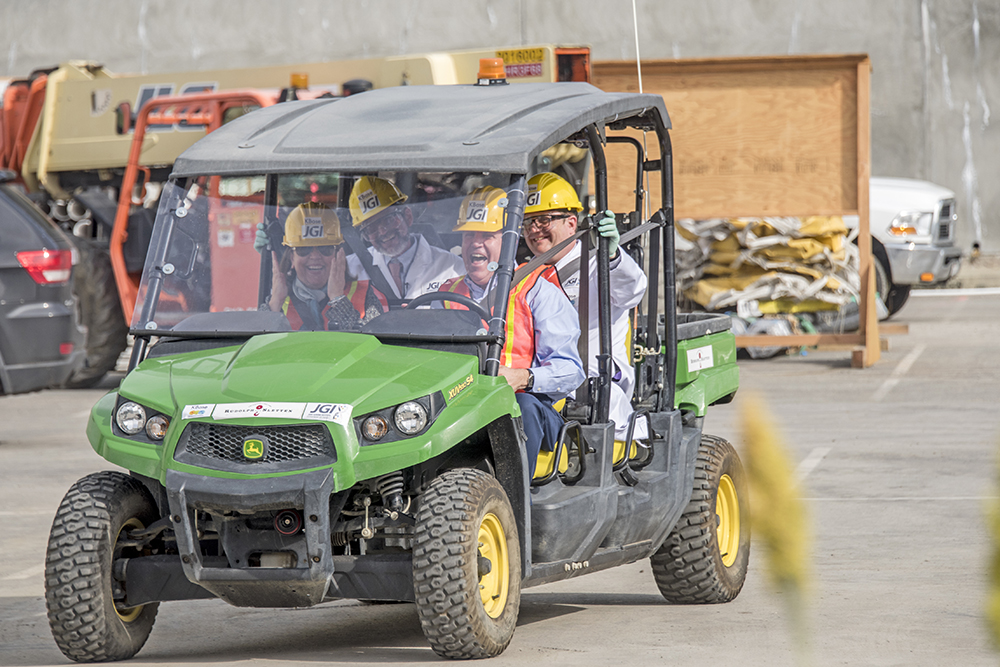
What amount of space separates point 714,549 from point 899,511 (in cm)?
255

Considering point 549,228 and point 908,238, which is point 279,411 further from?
point 908,238

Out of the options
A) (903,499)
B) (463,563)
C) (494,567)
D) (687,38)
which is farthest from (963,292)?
(463,563)

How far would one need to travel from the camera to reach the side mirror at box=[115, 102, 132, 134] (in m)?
16.7

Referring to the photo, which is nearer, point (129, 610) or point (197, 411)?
point (197, 411)

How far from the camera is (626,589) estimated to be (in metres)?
6.48

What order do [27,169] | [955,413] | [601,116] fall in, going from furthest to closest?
1. [27,169]
2. [955,413]
3. [601,116]

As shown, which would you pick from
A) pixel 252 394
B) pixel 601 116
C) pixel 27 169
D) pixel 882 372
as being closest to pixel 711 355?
pixel 601 116

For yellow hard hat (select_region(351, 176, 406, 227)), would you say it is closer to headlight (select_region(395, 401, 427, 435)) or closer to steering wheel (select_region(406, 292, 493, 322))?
steering wheel (select_region(406, 292, 493, 322))

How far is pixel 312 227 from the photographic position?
16.8ft

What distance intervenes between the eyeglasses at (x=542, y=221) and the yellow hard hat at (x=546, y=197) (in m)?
0.02

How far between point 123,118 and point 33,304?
6257 millimetres

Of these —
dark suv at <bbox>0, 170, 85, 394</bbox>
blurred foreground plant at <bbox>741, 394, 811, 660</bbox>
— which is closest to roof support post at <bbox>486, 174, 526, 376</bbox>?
blurred foreground plant at <bbox>741, 394, 811, 660</bbox>

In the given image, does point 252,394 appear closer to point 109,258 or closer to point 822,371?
point 109,258

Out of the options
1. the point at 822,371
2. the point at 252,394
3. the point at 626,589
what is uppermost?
the point at 252,394
